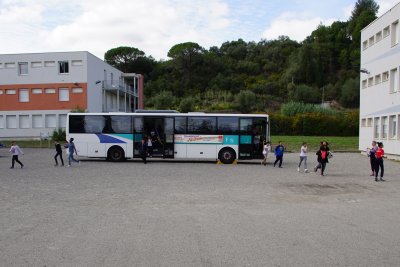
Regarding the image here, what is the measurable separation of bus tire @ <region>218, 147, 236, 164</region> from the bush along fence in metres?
34.0

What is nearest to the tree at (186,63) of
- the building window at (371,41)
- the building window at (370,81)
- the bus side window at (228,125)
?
the building window at (371,41)

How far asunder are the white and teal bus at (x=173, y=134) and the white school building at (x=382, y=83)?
1071 cm

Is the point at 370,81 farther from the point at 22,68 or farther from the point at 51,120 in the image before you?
the point at 22,68

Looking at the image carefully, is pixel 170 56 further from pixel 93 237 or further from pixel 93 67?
pixel 93 237

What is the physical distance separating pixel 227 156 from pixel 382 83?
14.5 metres

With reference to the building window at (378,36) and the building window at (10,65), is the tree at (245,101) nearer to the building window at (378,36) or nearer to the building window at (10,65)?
the building window at (10,65)

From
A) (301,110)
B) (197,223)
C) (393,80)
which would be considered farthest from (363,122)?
(197,223)

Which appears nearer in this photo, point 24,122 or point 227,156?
point 227,156

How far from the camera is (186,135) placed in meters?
25.8

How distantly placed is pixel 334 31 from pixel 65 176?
103m

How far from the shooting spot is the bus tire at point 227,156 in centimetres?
2533

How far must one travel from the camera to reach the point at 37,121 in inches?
2055

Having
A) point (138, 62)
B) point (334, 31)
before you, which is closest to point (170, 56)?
point (138, 62)

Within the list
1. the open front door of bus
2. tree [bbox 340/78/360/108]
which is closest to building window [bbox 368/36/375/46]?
the open front door of bus
